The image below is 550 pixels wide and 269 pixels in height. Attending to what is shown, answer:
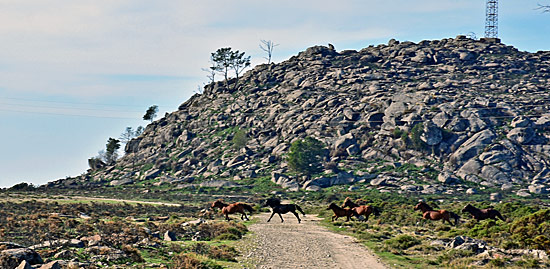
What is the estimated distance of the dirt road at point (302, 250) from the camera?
23078 millimetres

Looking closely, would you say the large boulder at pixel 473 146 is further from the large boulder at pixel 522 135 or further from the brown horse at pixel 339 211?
the brown horse at pixel 339 211

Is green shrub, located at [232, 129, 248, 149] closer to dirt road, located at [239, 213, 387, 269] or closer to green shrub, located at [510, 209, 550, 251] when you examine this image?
dirt road, located at [239, 213, 387, 269]

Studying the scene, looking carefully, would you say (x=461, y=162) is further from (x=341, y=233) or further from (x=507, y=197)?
(x=341, y=233)

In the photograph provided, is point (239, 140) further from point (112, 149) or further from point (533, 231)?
point (533, 231)

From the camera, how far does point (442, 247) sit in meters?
28.0

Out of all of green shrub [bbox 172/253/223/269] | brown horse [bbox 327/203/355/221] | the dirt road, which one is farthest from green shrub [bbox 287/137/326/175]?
green shrub [bbox 172/253/223/269]

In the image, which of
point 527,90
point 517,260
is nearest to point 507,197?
point 527,90

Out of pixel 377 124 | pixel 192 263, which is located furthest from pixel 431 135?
pixel 192 263

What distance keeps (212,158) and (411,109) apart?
53830 millimetres

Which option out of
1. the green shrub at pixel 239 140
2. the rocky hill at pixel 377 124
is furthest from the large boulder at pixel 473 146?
the green shrub at pixel 239 140

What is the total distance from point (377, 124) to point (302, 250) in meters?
104

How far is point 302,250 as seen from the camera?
26.9 metres

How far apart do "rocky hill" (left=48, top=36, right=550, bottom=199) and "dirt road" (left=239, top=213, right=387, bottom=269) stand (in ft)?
216

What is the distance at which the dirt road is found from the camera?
2308cm
